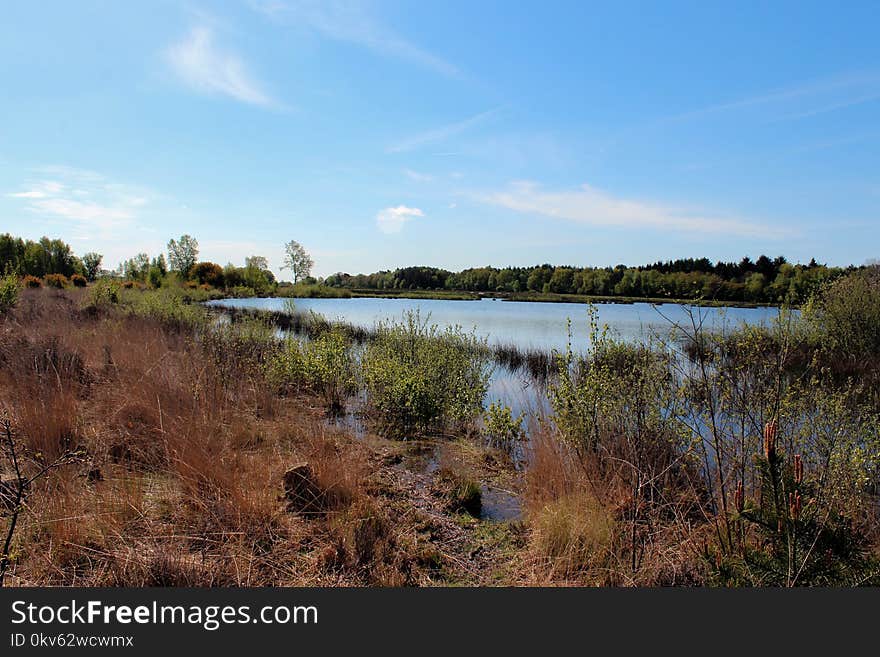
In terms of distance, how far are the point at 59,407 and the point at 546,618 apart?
6038mm

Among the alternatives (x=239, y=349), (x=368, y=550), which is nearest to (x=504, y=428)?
(x=368, y=550)

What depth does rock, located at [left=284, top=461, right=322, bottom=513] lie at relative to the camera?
508 centimetres

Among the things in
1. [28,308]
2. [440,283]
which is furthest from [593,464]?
[440,283]

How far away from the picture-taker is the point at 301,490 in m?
5.23

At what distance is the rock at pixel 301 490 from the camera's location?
200 inches

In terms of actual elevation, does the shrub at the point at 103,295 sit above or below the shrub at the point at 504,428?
above

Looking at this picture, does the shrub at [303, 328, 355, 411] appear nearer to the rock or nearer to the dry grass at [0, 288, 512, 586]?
the dry grass at [0, 288, 512, 586]

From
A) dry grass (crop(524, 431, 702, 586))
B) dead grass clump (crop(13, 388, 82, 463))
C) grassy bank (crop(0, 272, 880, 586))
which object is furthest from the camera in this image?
dead grass clump (crop(13, 388, 82, 463))

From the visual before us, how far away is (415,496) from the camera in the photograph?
6.25 metres

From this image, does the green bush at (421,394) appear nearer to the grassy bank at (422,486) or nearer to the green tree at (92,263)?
the grassy bank at (422,486)

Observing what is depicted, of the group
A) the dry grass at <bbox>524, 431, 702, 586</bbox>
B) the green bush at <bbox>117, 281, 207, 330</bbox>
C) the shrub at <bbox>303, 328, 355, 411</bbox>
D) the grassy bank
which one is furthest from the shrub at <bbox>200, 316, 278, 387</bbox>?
the dry grass at <bbox>524, 431, 702, 586</bbox>

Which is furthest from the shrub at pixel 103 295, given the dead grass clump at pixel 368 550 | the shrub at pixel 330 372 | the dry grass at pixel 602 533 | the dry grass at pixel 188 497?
the dry grass at pixel 602 533

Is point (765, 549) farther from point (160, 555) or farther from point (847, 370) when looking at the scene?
point (847, 370)

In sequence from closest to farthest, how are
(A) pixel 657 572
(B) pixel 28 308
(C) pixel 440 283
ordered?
(A) pixel 657 572, (B) pixel 28 308, (C) pixel 440 283
